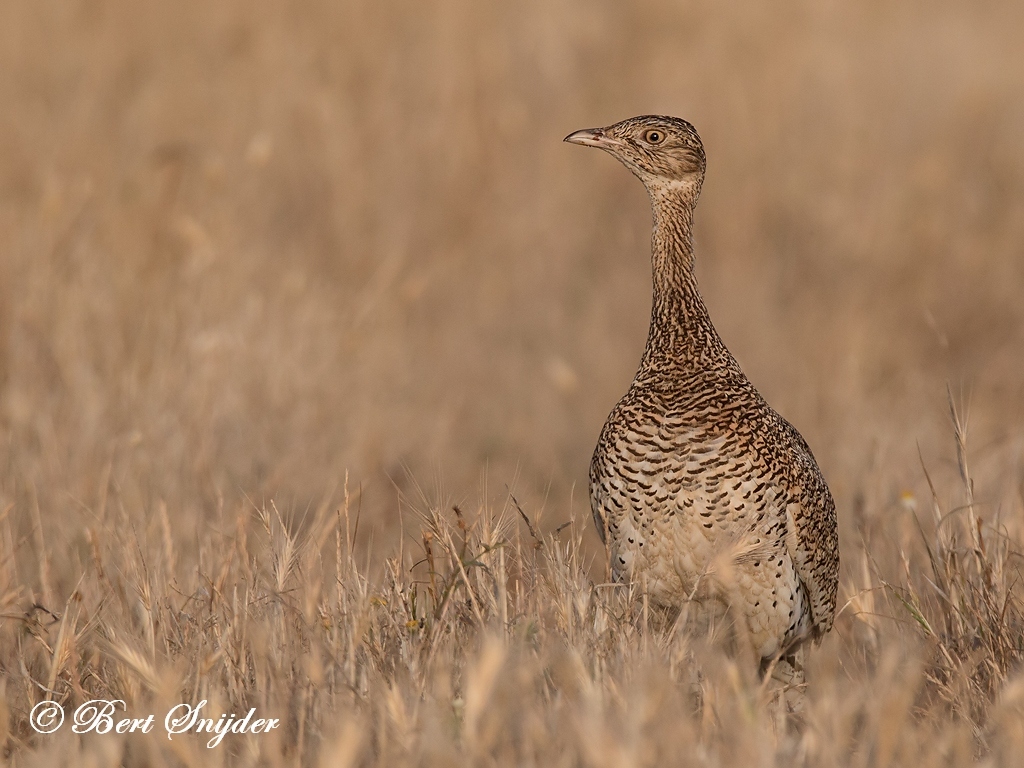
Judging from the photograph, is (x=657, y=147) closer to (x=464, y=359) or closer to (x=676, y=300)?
(x=676, y=300)

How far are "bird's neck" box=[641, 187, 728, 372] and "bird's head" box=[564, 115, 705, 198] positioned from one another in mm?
34

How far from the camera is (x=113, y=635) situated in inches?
111

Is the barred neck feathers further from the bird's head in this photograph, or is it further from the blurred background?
the blurred background

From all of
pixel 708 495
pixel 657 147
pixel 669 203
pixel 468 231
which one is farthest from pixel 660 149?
pixel 468 231

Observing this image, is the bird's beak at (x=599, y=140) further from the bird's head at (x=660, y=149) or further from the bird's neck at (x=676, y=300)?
the bird's neck at (x=676, y=300)

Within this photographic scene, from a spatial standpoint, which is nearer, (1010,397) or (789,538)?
(789,538)

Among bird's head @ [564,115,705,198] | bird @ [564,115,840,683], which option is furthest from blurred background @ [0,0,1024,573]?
bird's head @ [564,115,705,198]

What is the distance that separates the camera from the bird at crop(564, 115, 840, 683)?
148 inches

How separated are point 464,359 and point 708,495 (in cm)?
410

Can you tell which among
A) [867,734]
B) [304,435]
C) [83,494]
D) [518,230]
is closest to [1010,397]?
[518,230]

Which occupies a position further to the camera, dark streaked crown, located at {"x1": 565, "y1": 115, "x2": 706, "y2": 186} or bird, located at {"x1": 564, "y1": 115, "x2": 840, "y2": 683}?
dark streaked crown, located at {"x1": 565, "y1": 115, "x2": 706, "y2": 186}

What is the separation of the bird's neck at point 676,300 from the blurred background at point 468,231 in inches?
59.7

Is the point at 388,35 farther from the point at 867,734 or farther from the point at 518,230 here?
the point at 867,734

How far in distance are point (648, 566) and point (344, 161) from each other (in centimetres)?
526
